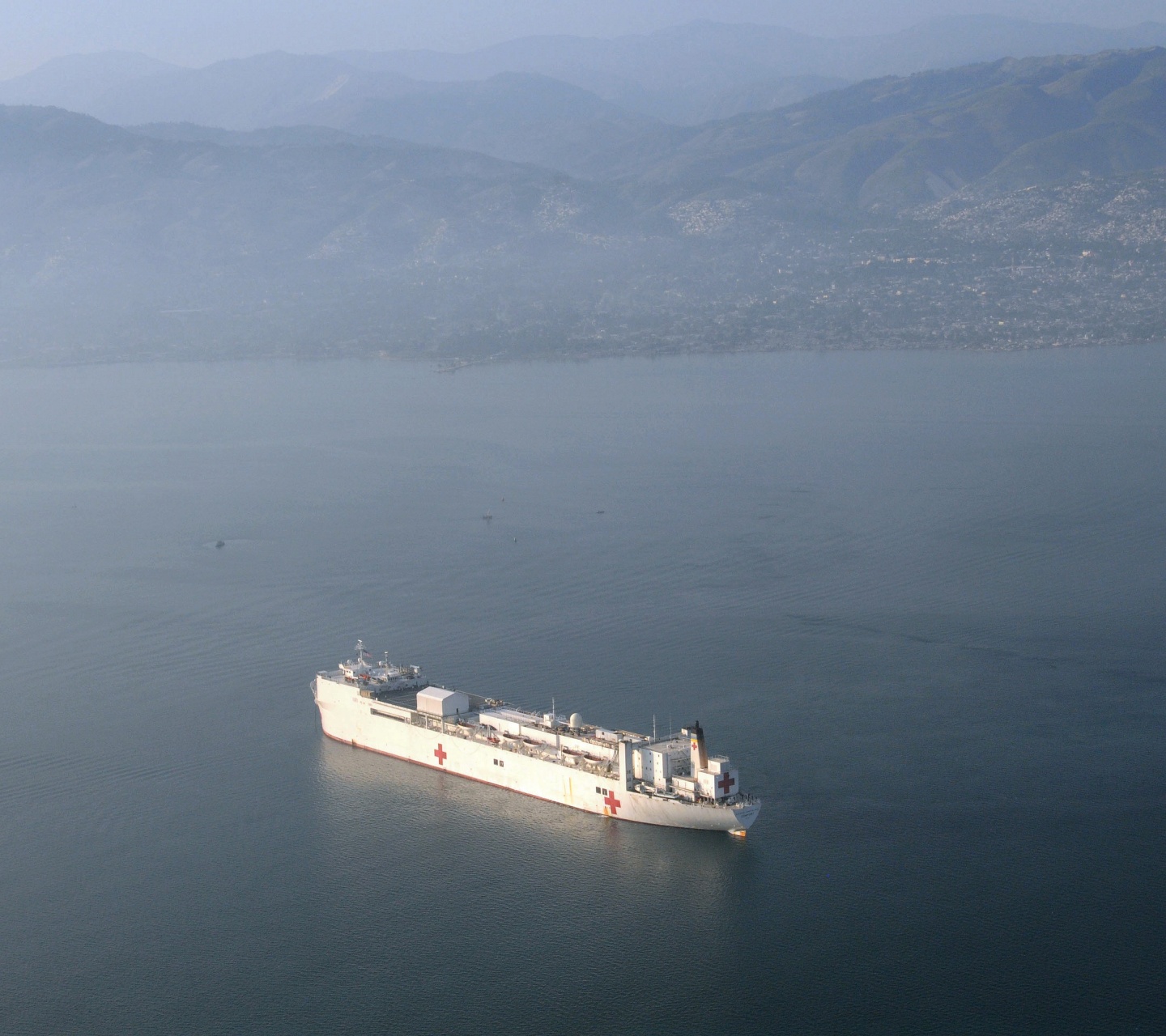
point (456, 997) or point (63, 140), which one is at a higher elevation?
point (63, 140)

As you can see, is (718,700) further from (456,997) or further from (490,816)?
(456,997)

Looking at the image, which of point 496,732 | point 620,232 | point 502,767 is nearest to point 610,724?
point 496,732

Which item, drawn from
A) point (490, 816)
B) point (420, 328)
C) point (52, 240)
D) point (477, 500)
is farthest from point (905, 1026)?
point (52, 240)

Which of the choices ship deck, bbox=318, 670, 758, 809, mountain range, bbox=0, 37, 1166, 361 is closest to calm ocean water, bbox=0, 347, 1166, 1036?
ship deck, bbox=318, 670, 758, 809

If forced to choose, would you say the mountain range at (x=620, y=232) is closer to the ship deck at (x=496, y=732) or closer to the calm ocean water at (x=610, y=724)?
the calm ocean water at (x=610, y=724)

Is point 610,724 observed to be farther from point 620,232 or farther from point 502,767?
point 620,232

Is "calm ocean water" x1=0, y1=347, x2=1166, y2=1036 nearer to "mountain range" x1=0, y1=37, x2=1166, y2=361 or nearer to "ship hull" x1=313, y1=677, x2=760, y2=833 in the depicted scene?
"ship hull" x1=313, y1=677, x2=760, y2=833

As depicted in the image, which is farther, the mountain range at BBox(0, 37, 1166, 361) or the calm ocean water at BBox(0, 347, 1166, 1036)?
the mountain range at BBox(0, 37, 1166, 361)
